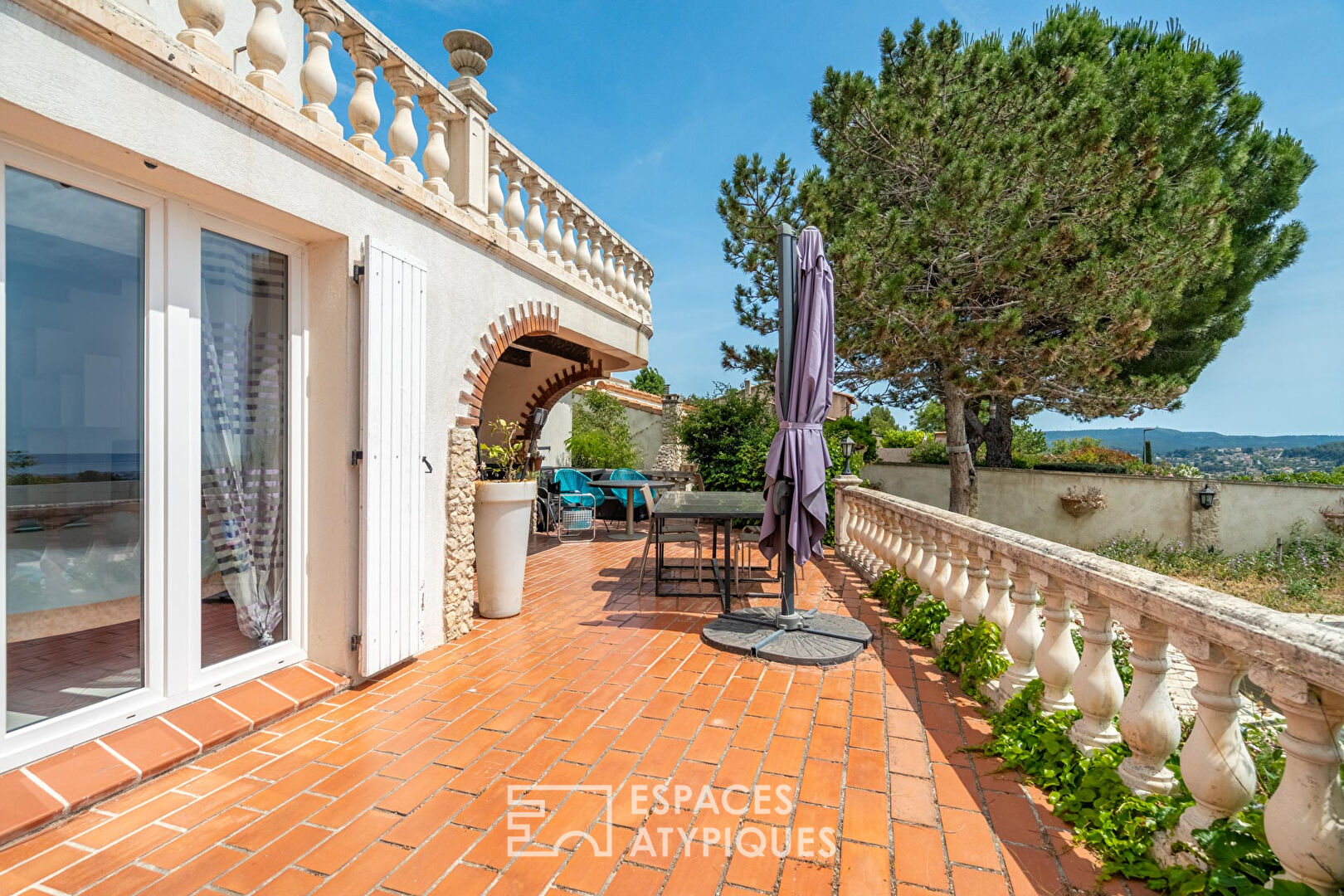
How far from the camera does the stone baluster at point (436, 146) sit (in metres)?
3.96

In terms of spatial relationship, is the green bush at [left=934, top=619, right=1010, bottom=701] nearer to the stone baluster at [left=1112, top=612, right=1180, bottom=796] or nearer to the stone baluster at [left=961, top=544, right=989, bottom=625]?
the stone baluster at [left=961, top=544, right=989, bottom=625]

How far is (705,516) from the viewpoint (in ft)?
14.8

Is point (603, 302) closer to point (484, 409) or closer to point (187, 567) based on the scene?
point (484, 409)

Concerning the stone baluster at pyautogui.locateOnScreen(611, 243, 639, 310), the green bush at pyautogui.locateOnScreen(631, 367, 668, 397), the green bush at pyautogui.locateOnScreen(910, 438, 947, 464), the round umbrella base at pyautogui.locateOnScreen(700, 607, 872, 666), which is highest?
the green bush at pyautogui.locateOnScreen(631, 367, 668, 397)

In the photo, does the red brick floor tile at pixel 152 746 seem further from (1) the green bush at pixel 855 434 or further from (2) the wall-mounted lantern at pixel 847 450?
(1) the green bush at pixel 855 434

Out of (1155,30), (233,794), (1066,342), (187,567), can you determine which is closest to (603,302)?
(187,567)

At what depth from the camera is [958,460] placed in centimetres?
1098

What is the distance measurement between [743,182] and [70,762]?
1033 cm

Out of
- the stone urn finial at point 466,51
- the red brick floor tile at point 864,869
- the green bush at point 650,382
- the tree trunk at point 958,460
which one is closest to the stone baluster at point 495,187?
the stone urn finial at point 466,51

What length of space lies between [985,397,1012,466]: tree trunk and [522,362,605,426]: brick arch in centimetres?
972

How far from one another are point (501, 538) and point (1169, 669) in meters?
3.72

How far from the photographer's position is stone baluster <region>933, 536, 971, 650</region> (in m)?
3.58

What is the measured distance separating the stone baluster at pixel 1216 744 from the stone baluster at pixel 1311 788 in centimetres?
22

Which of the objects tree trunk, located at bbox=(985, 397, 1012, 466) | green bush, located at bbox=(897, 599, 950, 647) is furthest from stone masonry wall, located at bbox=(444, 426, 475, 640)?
tree trunk, located at bbox=(985, 397, 1012, 466)
